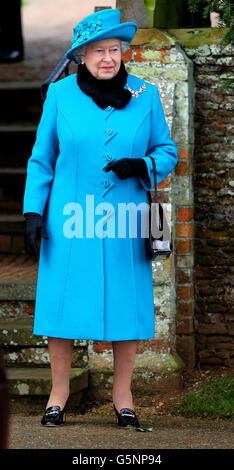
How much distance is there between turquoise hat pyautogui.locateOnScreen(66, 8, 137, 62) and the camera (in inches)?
159

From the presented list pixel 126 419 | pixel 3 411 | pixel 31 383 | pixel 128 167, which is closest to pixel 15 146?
pixel 31 383

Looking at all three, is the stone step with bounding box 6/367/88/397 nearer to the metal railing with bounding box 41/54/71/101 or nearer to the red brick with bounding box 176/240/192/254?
the red brick with bounding box 176/240/192/254

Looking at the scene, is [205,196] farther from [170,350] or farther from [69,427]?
[69,427]

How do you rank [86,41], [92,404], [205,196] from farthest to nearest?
[205,196] < [92,404] < [86,41]

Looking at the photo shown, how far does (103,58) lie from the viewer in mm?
4098

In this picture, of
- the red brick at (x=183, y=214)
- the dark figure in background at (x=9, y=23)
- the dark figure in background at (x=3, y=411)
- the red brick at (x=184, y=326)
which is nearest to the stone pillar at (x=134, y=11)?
the red brick at (x=183, y=214)

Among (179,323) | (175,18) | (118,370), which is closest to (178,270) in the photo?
(179,323)

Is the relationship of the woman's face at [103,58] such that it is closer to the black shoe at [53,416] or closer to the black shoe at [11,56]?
the black shoe at [53,416]

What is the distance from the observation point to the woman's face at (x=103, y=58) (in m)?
4.10

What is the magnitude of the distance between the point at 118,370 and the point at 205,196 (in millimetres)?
1695

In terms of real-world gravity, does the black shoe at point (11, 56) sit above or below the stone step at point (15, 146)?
above

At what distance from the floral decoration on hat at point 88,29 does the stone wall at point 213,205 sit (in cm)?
158

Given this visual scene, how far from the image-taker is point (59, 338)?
14.0ft

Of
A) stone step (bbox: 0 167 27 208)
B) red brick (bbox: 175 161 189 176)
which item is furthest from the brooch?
stone step (bbox: 0 167 27 208)
